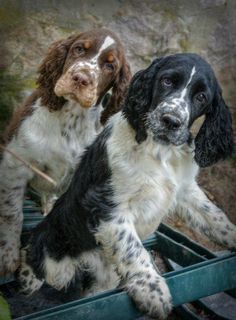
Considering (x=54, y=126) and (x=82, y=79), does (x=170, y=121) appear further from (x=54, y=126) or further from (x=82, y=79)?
(x=54, y=126)

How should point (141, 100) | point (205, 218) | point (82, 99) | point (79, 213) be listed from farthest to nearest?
point (82, 99) → point (205, 218) → point (79, 213) → point (141, 100)

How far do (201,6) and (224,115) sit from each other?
2.85 metres

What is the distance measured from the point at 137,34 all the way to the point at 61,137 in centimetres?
204

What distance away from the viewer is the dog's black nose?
3.05 metres

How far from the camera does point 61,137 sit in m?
4.16

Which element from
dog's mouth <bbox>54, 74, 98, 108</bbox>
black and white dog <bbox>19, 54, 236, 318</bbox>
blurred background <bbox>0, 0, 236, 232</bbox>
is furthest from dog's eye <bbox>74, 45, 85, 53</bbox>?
blurred background <bbox>0, 0, 236, 232</bbox>

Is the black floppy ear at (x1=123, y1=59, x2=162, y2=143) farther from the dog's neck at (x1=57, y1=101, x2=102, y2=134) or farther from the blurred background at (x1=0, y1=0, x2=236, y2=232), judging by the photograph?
the blurred background at (x1=0, y1=0, x2=236, y2=232)

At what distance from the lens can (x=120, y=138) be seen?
3.39m

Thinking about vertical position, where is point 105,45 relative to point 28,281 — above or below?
above

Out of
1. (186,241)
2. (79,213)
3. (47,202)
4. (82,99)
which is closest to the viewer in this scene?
(79,213)

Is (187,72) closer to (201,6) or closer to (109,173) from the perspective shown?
(109,173)

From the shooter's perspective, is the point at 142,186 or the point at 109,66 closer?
the point at 142,186

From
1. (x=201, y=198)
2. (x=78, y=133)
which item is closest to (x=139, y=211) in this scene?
(x=201, y=198)

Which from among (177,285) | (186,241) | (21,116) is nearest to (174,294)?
(177,285)
